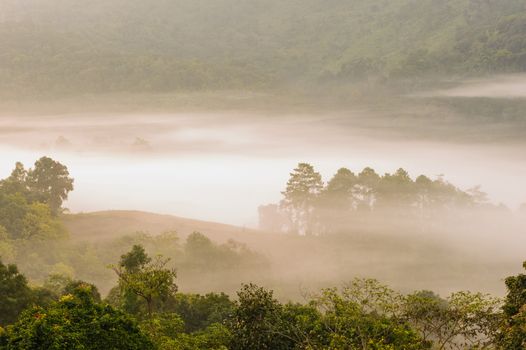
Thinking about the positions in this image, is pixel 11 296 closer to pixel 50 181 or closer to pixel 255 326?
pixel 255 326

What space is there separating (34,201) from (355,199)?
5480 centimetres

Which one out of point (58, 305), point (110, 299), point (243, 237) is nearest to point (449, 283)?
point (243, 237)

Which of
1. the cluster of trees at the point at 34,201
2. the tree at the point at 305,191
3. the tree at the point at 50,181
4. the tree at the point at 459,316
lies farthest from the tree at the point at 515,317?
the tree at the point at 305,191

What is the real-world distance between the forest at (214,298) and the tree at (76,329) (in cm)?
5

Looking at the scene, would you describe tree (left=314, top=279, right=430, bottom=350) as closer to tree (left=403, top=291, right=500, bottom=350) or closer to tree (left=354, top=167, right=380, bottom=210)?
tree (left=403, top=291, right=500, bottom=350)

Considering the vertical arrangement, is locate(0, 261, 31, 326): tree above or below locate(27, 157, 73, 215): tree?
below

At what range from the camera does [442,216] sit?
388 ft

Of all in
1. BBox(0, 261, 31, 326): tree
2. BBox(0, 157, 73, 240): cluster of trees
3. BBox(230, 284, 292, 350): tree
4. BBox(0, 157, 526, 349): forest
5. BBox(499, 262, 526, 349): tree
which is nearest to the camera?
BBox(499, 262, 526, 349): tree

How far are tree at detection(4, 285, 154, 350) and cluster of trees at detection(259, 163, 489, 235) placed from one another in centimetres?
8339

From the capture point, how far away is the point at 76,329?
27906 millimetres

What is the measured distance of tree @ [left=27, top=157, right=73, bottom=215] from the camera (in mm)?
100125

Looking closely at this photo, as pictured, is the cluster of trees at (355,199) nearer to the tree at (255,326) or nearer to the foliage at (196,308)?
the foliage at (196,308)

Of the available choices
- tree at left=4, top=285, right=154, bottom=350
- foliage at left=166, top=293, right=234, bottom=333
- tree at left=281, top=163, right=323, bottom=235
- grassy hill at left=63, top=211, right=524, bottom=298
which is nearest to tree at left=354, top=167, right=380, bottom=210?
grassy hill at left=63, top=211, right=524, bottom=298

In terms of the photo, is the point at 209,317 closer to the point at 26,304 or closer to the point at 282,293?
the point at 26,304
